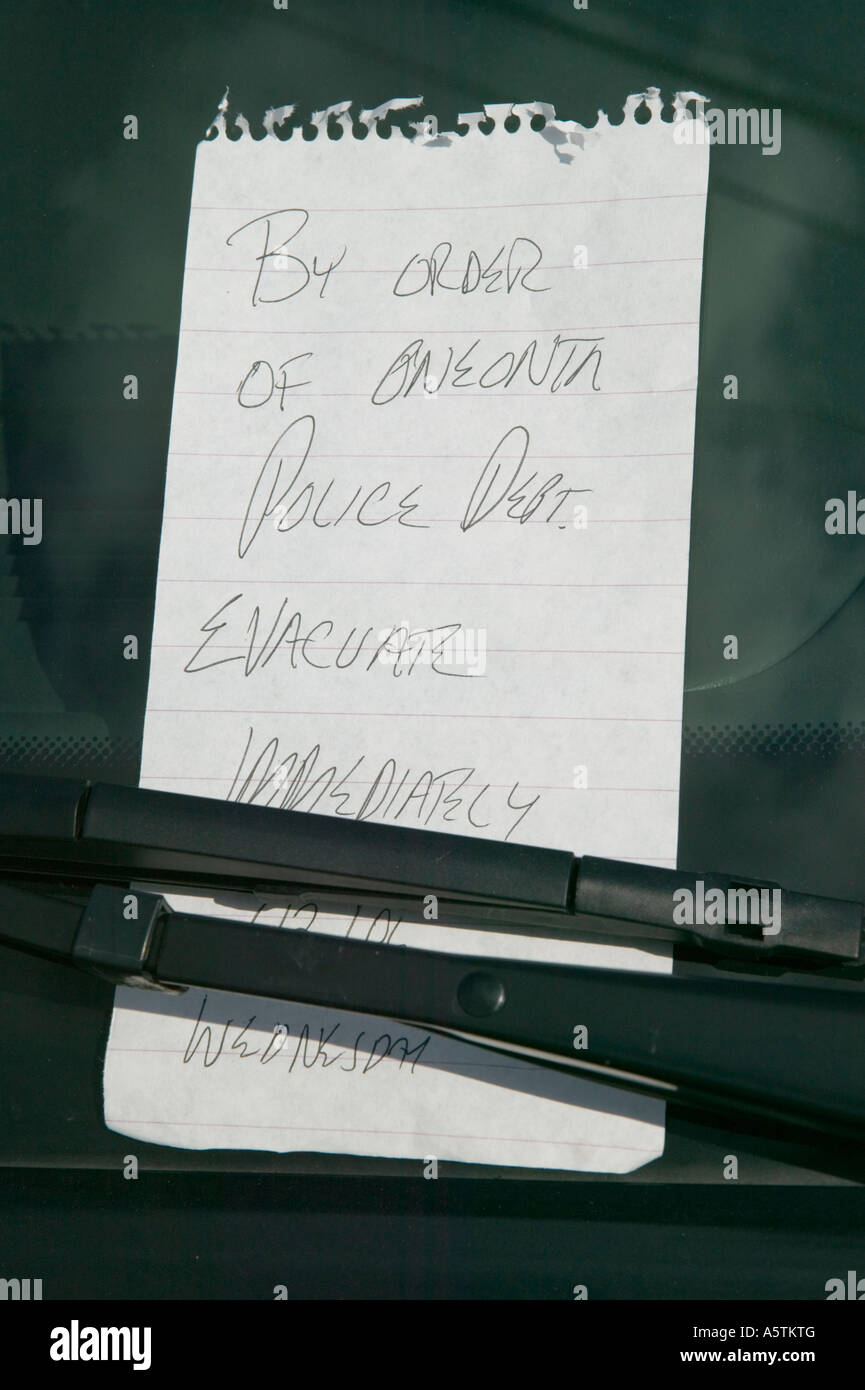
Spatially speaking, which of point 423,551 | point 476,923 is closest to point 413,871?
point 476,923

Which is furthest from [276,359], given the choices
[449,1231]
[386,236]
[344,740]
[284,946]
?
[449,1231]

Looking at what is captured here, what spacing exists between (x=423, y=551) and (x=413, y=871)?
0.17 metres

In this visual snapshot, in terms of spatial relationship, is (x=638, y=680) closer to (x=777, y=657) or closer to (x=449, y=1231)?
(x=777, y=657)

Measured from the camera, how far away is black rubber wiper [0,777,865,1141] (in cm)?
52

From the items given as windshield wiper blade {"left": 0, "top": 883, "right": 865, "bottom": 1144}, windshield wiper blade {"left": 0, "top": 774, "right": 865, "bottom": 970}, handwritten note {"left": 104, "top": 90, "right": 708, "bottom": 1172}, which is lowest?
windshield wiper blade {"left": 0, "top": 883, "right": 865, "bottom": 1144}

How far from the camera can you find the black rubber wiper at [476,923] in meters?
0.52

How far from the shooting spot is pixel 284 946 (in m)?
0.54

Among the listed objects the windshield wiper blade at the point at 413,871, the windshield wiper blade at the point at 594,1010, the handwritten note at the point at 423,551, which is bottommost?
the windshield wiper blade at the point at 594,1010

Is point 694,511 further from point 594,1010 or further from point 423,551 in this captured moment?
point 594,1010

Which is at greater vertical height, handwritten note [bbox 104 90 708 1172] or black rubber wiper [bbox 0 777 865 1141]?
handwritten note [bbox 104 90 708 1172]

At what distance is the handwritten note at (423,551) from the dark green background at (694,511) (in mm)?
17

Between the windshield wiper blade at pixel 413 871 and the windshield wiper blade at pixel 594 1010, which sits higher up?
the windshield wiper blade at pixel 413 871

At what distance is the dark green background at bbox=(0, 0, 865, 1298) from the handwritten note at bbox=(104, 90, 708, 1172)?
0.02m

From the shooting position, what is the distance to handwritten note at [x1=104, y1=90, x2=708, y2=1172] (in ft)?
1.95
